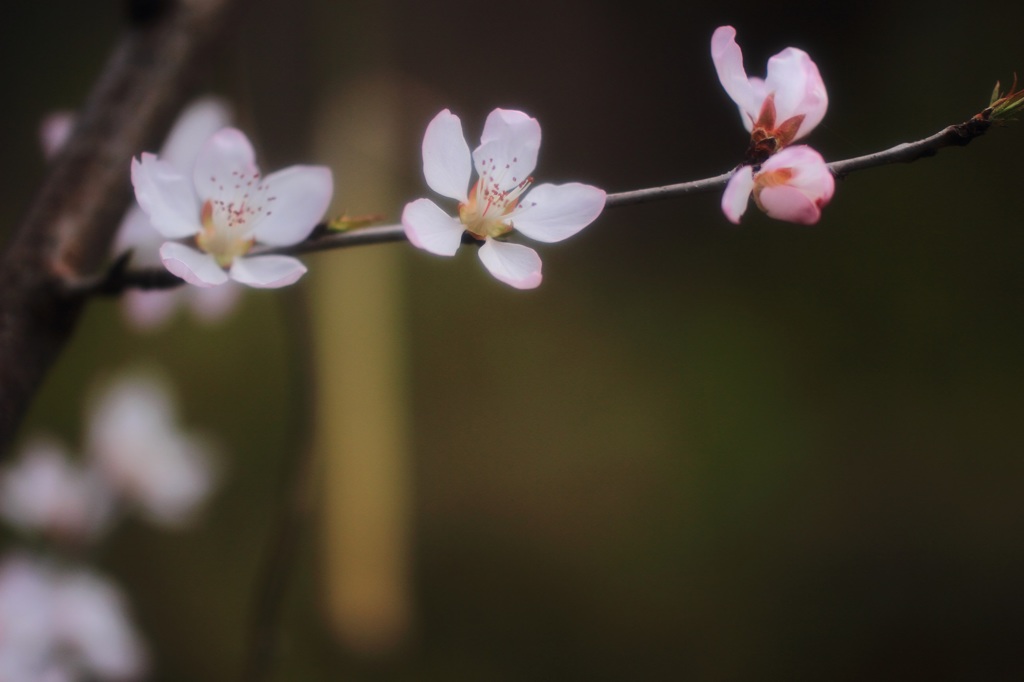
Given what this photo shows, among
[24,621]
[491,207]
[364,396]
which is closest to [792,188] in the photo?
[491,207]

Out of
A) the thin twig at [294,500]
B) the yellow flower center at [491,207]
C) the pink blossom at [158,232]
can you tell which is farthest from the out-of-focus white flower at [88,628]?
the yellow flower center at [491,207]

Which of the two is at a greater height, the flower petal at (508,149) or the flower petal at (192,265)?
the flower petal at (508,149)

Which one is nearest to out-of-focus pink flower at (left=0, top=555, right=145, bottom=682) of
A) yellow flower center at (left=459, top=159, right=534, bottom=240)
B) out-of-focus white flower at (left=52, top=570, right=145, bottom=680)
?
out-of-focus white flower at (left=52, top=570, right=145, bottom=680)

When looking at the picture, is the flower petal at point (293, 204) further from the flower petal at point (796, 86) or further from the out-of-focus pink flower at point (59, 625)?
the out-of-focus pink flower at point (59, 625)

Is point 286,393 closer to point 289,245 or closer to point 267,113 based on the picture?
→ point 267,113

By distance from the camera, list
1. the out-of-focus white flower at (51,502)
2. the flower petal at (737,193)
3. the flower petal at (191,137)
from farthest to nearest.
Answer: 1. the out-of-focus white flower at (51,502)
2. the flower petal at (191,137)
3. the flower petal at (737,193)

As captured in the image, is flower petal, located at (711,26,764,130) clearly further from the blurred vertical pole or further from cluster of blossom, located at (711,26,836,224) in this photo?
the blurred vertical pole

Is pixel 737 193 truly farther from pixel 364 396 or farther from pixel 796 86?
pixel 364 396
